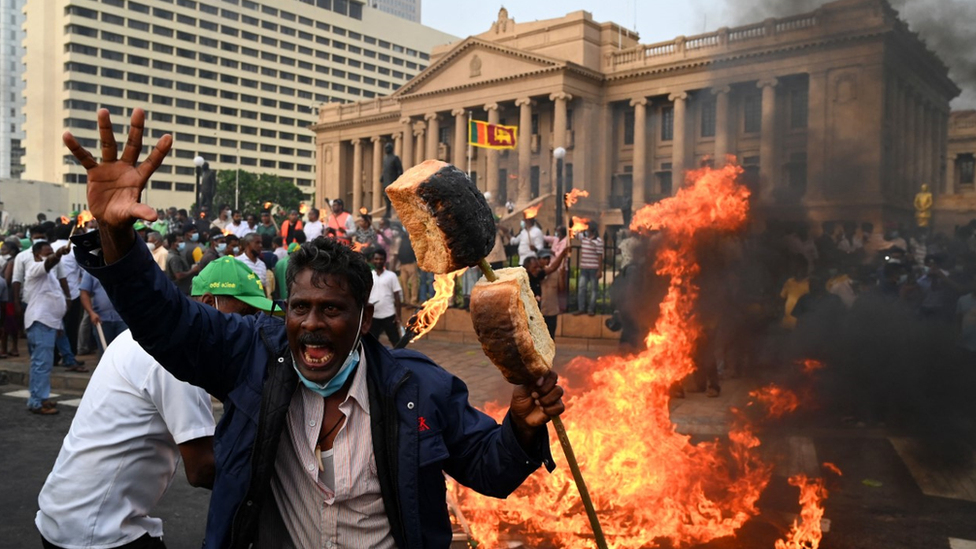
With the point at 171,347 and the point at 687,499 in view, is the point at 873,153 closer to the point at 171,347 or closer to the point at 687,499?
the point at 687,499

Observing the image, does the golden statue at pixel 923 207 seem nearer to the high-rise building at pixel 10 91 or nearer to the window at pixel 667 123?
the window at pixel 667 123

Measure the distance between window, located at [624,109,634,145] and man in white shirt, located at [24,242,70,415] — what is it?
44133 millimetres

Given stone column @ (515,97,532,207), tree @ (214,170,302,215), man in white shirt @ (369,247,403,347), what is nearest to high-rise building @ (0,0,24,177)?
tree @ (214,170,302,215)

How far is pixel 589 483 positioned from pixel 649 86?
4393 centimetres

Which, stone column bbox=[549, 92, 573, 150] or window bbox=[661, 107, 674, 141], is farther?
window bbox=[661, 107, 674, 141]

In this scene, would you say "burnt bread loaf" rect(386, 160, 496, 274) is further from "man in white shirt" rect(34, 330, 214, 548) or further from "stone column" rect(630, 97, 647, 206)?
"stone column" rect(630, 97, 647, 206)

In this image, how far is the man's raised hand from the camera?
1887 millimetres

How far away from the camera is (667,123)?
47406 millimetres

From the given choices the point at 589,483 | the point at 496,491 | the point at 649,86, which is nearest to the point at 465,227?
the point at 496,491

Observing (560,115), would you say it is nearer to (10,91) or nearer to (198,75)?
(198,75)

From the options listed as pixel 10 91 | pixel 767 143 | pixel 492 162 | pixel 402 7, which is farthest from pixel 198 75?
pixel 767 143

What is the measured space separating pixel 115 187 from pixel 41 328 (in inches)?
294

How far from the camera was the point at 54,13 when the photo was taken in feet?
305

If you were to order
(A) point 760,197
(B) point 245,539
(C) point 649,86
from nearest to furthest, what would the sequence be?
1. (B) point 245,539
2. (A) point 760,197
3. (C) point 649,86
